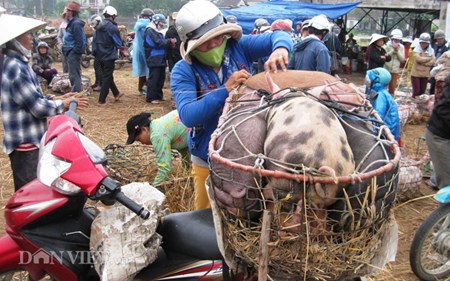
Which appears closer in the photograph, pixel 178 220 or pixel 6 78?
pixel 178 220

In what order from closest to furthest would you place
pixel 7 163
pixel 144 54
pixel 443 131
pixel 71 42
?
pixel 443 131 < pixel 7 163 < pixel 71 42 < pixel 144 54

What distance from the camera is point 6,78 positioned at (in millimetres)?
3590

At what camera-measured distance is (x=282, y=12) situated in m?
13.7

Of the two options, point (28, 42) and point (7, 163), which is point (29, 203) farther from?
point (7, 163)

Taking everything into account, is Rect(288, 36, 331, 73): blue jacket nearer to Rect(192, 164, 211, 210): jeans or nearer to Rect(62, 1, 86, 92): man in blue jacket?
Rect(192, 164, 211, 210): jeans

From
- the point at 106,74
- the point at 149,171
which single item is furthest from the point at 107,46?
the point at 149,171

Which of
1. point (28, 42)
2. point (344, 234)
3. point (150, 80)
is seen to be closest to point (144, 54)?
point (150, 80)

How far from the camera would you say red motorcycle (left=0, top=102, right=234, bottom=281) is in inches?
83.2

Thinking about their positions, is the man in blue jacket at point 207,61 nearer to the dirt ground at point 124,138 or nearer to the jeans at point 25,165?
the dirt ground at point 124,138

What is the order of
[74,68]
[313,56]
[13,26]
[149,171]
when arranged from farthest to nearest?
1. [74,68]
2. [313,56]
3. [149,171]
4. [13,26]

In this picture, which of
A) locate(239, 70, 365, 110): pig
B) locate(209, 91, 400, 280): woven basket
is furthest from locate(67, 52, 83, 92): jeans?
locate(209, 91, 400, 280): woven basket

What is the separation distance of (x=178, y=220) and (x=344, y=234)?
3.33 ft

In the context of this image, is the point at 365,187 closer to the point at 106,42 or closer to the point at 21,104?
the point at 21,104

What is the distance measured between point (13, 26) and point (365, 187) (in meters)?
3.06
